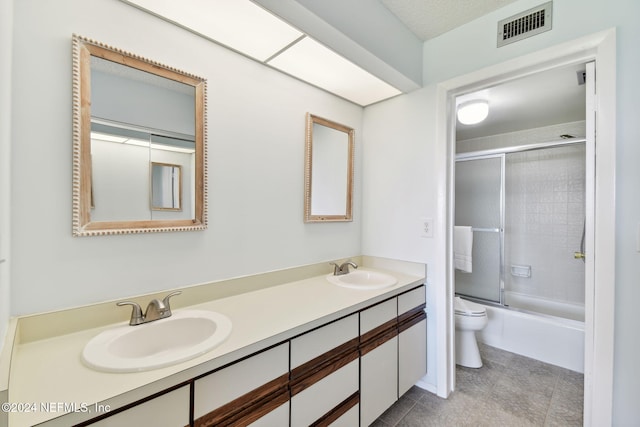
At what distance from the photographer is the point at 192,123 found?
4.38 ft

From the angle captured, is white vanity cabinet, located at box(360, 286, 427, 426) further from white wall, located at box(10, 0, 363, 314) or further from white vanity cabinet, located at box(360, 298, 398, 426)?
white wall, located at box(10, 0, 363, 314)

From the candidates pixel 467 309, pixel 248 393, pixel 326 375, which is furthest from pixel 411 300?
pixel 248 393

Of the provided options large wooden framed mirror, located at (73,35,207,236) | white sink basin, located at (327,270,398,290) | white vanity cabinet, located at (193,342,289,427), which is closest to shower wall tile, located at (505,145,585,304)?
white sink basin, located at (327,270,398,290)

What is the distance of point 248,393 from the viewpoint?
94cm

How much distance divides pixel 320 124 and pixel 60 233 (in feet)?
4.95

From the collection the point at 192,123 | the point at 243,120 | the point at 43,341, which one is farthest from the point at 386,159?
the point at 43,341

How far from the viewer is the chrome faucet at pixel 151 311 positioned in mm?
1072

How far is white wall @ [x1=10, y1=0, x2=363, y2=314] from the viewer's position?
955mm

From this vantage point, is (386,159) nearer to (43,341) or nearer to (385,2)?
(385,2)

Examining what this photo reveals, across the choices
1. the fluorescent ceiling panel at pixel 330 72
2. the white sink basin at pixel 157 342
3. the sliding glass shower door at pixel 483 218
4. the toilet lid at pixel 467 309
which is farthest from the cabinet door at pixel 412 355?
the sliding glass shower door at pixel 483 218

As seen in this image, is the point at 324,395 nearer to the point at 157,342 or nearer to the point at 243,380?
the point at 243,380

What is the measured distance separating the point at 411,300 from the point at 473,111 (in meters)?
1.62

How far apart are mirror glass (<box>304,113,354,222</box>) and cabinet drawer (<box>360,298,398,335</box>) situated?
2.32 feet

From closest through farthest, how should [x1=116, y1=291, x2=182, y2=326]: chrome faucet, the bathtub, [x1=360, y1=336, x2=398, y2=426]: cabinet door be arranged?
[x1=116, y1=291, x2=182, y2=326]: chrome faucet < [x1=360, y1=336, x2=398, y2=426]: cabinet door < the bathtub
